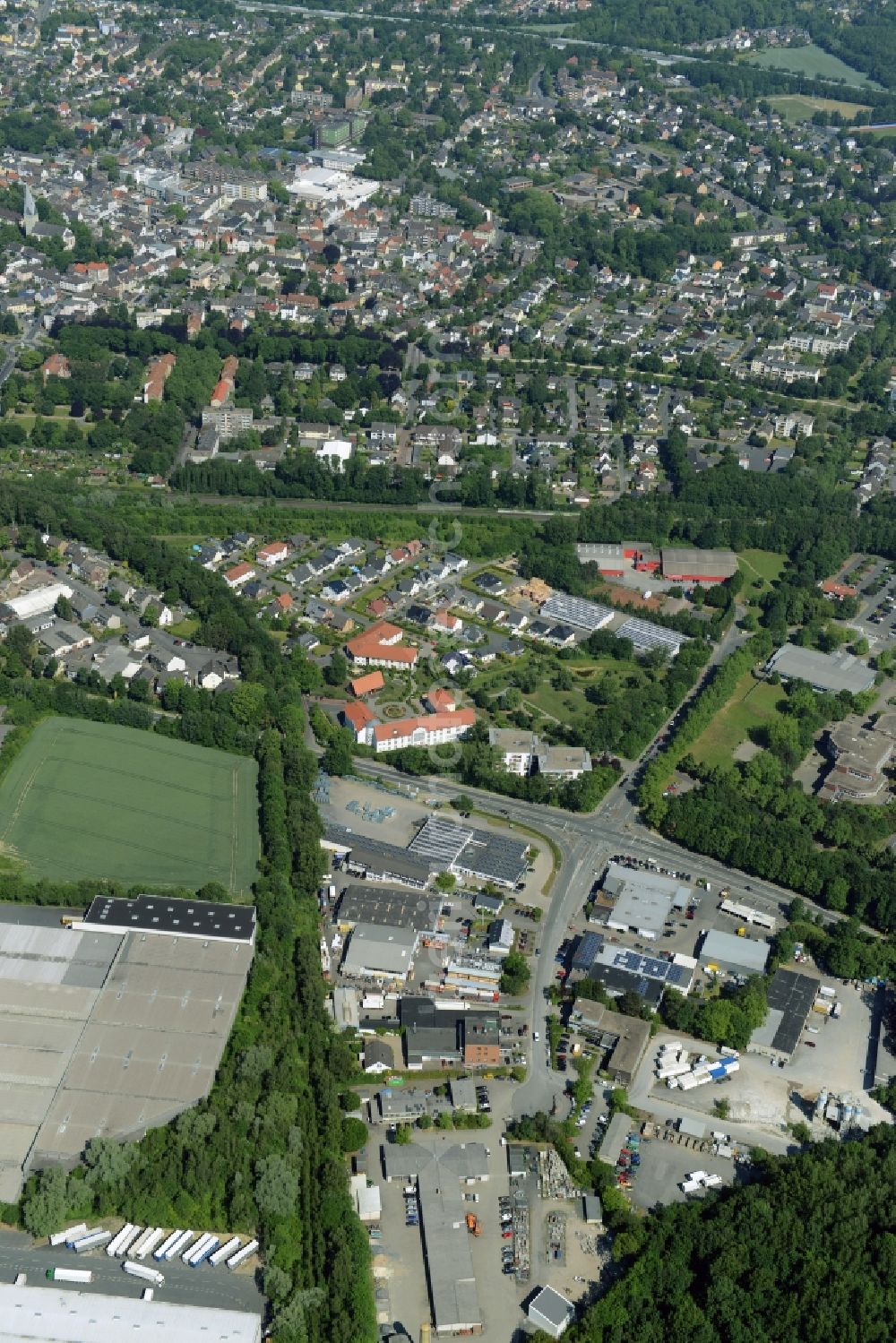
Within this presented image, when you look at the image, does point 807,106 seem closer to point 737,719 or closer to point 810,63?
point 810,63

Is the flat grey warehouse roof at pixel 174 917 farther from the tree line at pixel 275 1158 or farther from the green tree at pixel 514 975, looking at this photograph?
the green tree at pixel 514 975

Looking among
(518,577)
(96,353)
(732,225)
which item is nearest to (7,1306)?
(518,577)

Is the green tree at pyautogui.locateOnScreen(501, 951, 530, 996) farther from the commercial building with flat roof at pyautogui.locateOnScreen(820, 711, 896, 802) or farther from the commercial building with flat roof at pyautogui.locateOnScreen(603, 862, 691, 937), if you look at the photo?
the commercial building with flat roof at pyautogui.locateOnScreen(820, 711, 896, 802)

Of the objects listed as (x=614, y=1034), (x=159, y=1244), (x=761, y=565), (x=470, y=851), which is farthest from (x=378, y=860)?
(x=761, y=565)

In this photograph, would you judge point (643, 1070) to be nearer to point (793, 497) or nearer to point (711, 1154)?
point (711, 1154)

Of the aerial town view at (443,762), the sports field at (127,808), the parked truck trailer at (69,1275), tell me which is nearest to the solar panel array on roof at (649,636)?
Answer: the aerial town view at (443,762)

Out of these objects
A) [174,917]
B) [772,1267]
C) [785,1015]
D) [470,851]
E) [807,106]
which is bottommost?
[174,917]

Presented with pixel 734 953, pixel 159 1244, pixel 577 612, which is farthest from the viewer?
pixel 577 612

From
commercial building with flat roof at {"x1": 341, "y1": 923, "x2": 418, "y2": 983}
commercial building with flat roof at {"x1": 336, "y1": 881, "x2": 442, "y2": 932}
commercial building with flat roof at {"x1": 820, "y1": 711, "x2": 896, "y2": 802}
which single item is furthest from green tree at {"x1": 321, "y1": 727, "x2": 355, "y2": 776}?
commercial building with flat roof at {"x1": 820, "y1": 711, "x2": 896, "y2": 802}
